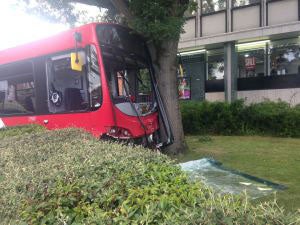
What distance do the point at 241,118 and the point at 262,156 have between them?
4.93 m

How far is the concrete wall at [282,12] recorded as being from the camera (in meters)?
17.2

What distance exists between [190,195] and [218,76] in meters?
18.3

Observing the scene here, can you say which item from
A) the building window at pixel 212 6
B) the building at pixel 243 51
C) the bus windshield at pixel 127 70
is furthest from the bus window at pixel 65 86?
the building window at pixel 212 6


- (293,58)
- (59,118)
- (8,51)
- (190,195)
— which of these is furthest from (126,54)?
(293,58)

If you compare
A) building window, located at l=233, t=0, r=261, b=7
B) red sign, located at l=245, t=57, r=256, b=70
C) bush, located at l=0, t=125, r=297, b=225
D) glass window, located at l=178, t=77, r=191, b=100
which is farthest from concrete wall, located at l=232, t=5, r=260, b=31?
bush, located at l=0, t=125, r=297, b=225

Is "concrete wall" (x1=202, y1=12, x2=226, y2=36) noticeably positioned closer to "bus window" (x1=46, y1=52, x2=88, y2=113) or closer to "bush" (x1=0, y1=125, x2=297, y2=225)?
"bus window" (x1=46, y1=52, x2=88, y2=113)

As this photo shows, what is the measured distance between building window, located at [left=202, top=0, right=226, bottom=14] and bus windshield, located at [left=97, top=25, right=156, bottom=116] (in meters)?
10.8

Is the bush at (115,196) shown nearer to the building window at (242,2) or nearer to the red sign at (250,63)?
the red sign at (250,63)

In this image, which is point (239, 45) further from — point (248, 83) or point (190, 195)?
point (190, 195)

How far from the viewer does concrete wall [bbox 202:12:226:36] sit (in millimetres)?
19670

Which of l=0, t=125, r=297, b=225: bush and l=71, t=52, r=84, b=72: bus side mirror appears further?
l=71, t=52, r=84, b=72: bus side mirror

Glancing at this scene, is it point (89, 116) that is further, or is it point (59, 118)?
point (59, 118)

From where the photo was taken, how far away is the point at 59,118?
9.61 m

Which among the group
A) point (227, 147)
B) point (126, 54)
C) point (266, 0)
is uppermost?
point (266, 0)
